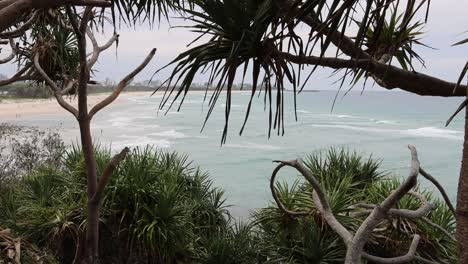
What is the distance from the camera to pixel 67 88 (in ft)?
17.6

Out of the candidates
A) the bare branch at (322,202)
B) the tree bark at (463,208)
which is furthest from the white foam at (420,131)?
the tree bark at (463,208)

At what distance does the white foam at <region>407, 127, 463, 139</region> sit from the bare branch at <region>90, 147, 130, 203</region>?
3471 cm

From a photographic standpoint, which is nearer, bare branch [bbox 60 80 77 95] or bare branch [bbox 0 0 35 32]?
bare branch [bbox 0 0 35 32]

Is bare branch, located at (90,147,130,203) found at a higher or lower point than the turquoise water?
higher

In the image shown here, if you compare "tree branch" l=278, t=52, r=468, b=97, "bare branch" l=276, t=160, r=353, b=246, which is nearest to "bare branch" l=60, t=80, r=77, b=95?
"bare branch" l=276, t=160, r=353, b=246

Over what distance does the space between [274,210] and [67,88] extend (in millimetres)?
2696

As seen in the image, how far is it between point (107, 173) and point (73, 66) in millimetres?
1658

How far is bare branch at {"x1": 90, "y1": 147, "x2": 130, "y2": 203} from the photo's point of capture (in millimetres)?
4615

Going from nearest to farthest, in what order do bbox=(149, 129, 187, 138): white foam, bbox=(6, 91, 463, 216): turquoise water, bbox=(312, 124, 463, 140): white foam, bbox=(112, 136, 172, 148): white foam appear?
bbox=(6, 91, 463, 216): turquoise water, bbox=(112, 136, 172, 148): white foam, bbox=(149, 129, 187, 138): white foam, bbox=(312, 124, 463, 140): white foam

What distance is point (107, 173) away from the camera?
4691mm

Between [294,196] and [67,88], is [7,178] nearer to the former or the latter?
[67,88]

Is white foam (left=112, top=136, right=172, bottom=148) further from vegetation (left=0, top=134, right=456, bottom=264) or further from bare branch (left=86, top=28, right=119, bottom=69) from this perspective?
bare branch (left=86, top=28, right=119, bottom=69)

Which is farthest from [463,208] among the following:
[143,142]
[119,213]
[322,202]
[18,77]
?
[143,142]

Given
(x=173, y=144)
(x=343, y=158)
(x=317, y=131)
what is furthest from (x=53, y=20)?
(x=317, y=131)
